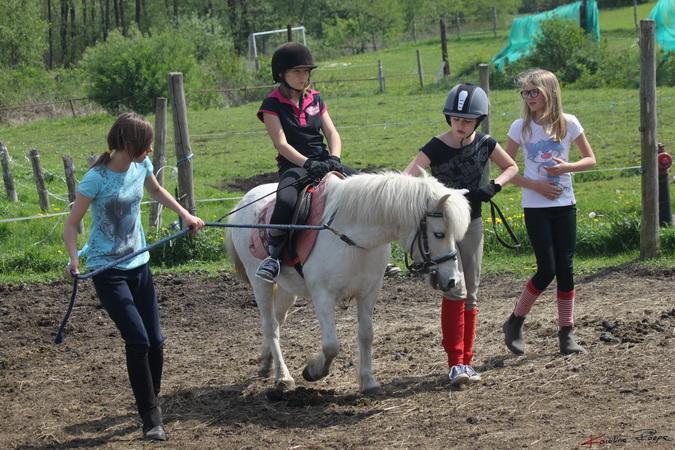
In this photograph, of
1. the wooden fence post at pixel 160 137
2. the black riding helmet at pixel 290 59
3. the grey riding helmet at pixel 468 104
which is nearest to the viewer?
the grey riding helmet at pixel 468 104

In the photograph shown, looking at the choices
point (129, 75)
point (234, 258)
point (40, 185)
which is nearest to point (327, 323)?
point (234, 258)

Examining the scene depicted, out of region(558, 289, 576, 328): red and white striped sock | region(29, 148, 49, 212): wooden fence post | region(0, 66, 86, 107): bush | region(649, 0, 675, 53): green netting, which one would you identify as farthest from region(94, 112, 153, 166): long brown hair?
region(0, 66, 86, 107): bush

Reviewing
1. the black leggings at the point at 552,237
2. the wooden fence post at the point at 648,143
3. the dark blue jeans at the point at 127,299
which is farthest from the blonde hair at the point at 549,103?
the wooden fence post at the point at 648,143

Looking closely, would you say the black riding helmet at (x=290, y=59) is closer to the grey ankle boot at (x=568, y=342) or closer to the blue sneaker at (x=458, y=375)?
the blue sneaker at (x=458, y=375)

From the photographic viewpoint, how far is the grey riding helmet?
230 inches

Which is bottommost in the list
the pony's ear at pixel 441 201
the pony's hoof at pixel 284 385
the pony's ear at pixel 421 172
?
the pony's hoof at pixel 284 385

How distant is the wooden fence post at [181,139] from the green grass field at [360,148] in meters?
0.77

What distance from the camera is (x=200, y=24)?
50.4m

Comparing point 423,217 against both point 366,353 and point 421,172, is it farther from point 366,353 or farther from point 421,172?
point 366,353

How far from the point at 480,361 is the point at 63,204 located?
27.8 feet

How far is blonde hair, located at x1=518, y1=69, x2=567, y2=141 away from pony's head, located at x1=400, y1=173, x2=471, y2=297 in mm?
1265

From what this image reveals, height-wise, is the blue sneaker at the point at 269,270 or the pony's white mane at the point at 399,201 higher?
the pony's white mane at the point at 399,201

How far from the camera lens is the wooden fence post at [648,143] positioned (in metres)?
9.20

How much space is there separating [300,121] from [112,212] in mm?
1554
